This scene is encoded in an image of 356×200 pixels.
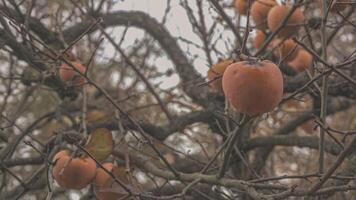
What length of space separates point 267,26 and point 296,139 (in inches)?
24.3

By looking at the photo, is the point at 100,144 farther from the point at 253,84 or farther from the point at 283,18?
the point at 283,18

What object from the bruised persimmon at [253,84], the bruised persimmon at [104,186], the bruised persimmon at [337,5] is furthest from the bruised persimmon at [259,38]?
the bruised persimmon at [253,84]

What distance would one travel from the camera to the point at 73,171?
2.17 metres

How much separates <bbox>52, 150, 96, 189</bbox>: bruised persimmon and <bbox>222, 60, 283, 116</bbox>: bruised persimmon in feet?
2.83

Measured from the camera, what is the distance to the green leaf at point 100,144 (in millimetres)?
2111

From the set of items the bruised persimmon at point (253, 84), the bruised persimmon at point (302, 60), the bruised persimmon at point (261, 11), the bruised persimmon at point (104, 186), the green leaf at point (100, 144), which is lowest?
the bruised persimmon at point (104, 186)

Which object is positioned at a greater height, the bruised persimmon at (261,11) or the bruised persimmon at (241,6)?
the bruised persimmon at (241,6)

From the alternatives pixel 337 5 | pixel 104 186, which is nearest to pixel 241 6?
pixel 337 5

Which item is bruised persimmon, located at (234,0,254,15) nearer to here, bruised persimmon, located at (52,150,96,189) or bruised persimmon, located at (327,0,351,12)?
bruised persimmon, located at (327,0,351,12)

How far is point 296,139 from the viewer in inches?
117

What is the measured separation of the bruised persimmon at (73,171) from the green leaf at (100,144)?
0.10 m

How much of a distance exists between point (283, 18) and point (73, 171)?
1265 millimetres

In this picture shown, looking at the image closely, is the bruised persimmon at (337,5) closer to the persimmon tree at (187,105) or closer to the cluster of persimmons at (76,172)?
the persimmon tree at (187,105)

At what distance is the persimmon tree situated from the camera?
1.74 m
